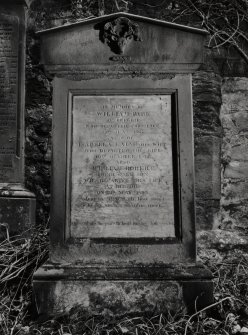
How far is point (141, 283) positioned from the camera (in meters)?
2.61

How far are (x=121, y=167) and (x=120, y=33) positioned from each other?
3.15 feet

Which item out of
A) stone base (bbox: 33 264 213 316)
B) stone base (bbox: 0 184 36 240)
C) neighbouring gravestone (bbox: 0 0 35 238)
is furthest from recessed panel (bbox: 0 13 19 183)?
stone base (bbox: 33 264 213 316)

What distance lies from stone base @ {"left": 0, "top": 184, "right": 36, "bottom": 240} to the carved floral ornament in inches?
76.2

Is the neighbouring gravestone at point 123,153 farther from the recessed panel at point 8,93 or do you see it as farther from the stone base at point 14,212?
the recessed panel at point 8,93

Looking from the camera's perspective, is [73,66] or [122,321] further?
[73,66]

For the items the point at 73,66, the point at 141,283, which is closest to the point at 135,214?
the point at 141,283

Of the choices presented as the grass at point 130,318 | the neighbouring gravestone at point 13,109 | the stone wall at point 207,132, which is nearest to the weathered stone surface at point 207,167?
the stone wall at point 207,132

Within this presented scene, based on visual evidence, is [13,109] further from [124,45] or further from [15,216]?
[124,45]

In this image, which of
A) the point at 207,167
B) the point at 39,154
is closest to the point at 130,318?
the point at 207,167

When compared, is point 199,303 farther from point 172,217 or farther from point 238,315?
point 172,217

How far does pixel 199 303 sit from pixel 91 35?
6.53ft

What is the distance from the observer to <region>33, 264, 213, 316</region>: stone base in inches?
101

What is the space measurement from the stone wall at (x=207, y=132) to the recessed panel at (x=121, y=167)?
154cm

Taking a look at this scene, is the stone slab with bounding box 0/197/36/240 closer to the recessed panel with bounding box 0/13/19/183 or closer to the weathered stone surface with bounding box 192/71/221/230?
the recessed panel with bounding box 0/13/19/183
